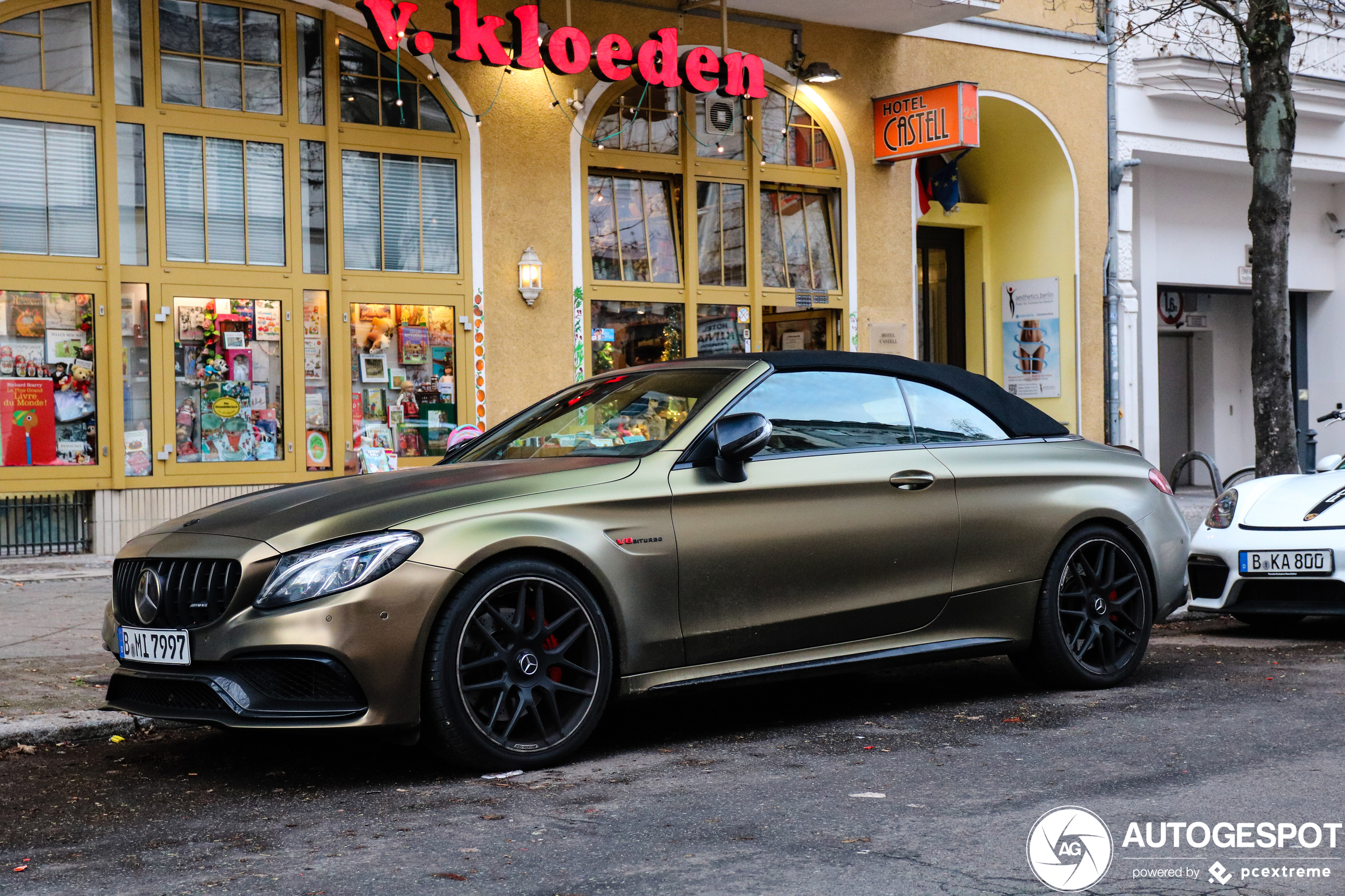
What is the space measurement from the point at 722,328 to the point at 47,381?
6.54m

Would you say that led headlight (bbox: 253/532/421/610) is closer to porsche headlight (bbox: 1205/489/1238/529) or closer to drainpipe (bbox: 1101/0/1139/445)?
porsche headlight (bbox: 1205/489/1238/529)

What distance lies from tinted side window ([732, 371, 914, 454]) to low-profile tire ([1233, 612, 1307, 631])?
11.8ft

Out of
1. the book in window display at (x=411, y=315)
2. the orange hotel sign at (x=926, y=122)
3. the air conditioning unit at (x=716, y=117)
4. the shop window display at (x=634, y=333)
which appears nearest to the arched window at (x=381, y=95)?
the book in window display at (x=411, y=315)

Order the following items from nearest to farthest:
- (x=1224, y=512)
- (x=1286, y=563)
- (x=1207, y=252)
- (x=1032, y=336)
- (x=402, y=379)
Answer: (x=1286, y=563) → (x=1224, y=512) → (x=402, y=379) → (x=1032, y=336) → (x=1207, y=252)

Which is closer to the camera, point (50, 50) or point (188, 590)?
point (188, 590)

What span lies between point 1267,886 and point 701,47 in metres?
11.2

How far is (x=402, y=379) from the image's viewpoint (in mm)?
13336

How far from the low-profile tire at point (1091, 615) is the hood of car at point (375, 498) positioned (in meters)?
2.13

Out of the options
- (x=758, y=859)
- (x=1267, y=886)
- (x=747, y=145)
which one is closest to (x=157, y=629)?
(x=758, y=859)

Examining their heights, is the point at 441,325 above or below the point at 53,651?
above

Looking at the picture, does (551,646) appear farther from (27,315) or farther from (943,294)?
(943,294)

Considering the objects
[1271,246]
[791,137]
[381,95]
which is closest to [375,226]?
[381,95]

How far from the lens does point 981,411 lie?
21.6 ft

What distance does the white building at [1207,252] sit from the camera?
61.3ft
